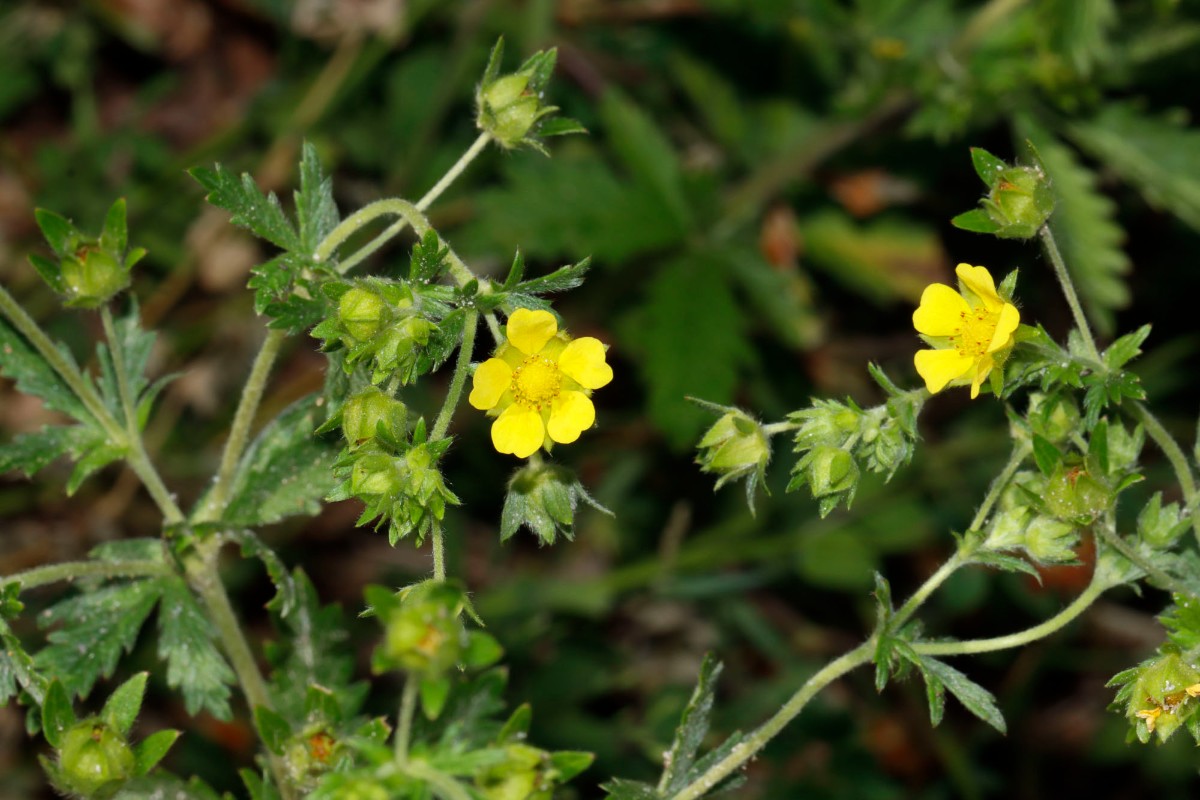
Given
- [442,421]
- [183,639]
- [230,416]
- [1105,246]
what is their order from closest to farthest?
1. [442,421]
2. [183,639]
3. [1105,246]
4. [230,416]

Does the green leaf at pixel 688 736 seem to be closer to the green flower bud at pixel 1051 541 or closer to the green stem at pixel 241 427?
the green flower bud at pixel 1051 541

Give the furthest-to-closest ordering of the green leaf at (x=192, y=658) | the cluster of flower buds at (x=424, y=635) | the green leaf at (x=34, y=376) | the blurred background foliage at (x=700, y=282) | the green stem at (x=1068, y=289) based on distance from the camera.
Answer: the blurred background foliage at (x=700, y=282), the green leaf at (x=34, y=376), the green leaf at (x=192, y=658), the green stem at (x=1068, y=289), the cluster of flower buds at (x=424, y=635)

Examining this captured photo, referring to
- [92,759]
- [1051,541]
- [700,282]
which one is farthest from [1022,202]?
[92,759]

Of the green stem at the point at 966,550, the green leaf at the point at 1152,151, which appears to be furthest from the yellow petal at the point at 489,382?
the green leaf at the point at 1152,151

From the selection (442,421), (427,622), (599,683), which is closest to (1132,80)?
(599,683)

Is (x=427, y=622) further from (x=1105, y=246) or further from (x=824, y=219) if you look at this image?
(x=824, y=219)
